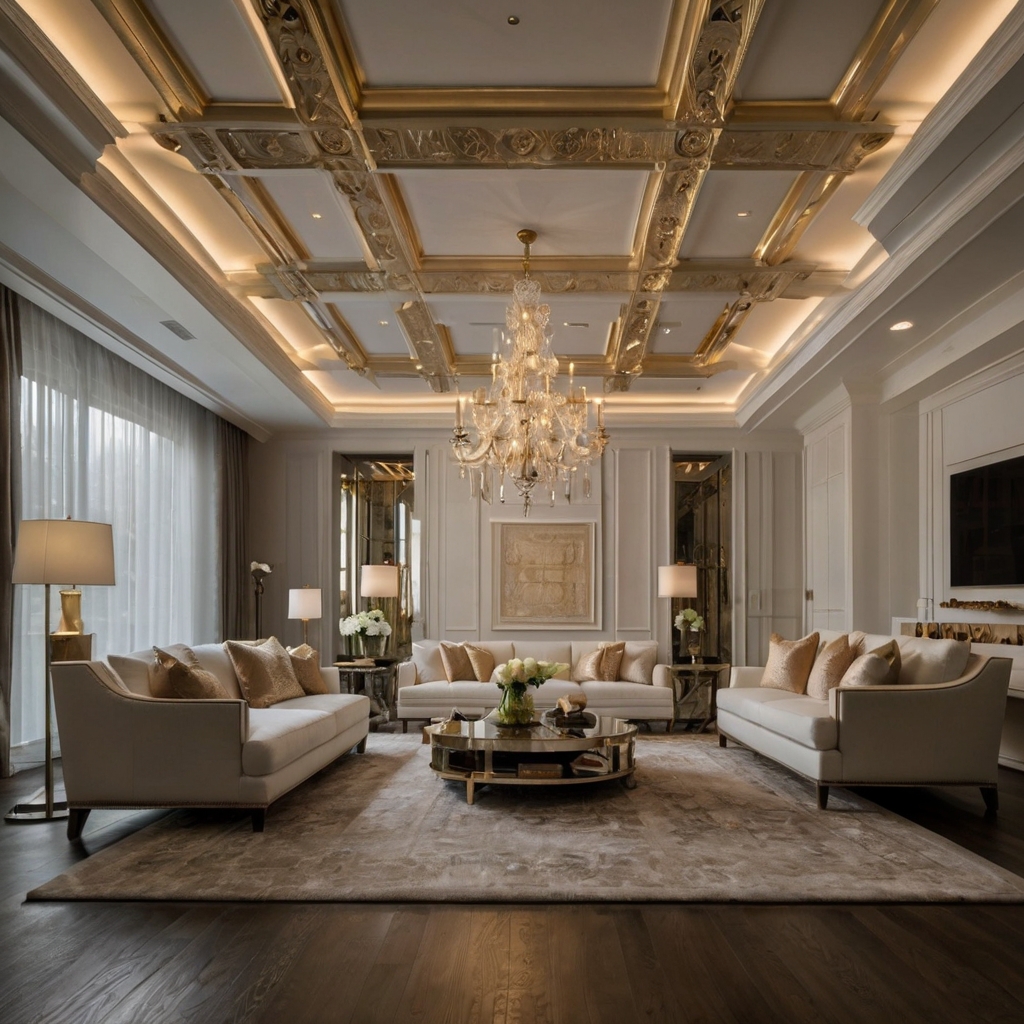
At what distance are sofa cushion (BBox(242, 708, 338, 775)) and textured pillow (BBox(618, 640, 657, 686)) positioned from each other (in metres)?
2.99

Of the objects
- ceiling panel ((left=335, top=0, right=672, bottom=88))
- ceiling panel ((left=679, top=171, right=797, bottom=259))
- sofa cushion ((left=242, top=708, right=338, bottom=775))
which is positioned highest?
ceiling panel ((left=335, top=0, right=672, bottom=88))

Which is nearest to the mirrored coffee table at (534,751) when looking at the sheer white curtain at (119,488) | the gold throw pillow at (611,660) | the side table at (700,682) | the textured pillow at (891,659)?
the textured pillow at (891,659)

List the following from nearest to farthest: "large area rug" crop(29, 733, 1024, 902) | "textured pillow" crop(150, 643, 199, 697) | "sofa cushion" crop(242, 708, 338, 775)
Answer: "large area rug" crop(29, 733, 1024, 902)
"sofa cushion" crop(242, 708, 338, 775)
"textured pillow" crop(150, 643, 199, 697)

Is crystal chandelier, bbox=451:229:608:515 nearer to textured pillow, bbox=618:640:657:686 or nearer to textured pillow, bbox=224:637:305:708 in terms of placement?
textured pillow, bbox=224:637:305:708

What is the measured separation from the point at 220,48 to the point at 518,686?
3300 millimetres

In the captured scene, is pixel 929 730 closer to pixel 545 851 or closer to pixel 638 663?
pixel 545 851

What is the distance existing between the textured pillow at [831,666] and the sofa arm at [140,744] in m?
3.22

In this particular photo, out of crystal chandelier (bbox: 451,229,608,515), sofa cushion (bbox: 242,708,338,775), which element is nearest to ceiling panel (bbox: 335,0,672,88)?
crystal chandelier (bbox: 451,229,608,515)

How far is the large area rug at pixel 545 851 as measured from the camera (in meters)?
2.96

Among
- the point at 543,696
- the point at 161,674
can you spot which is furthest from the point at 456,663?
the point at 161,674

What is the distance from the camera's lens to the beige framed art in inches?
329

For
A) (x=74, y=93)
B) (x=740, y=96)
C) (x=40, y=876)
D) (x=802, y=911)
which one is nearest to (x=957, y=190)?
(x=740, y=96)

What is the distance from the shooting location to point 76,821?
11.9 feet

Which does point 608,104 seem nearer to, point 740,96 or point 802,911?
point 740,96
